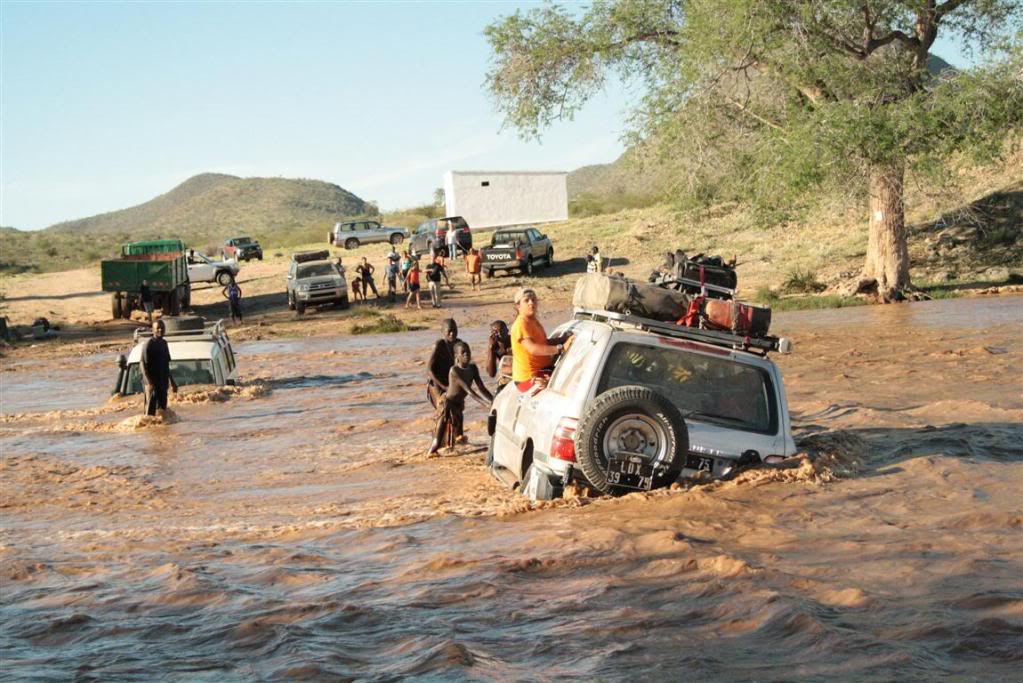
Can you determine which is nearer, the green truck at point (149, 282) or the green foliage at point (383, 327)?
the green foliage at point (383, 327)

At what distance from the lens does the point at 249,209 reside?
135375 mm

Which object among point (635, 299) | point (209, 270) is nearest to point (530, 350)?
point (635, 299)

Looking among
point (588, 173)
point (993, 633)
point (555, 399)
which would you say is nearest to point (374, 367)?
point (555, 399)

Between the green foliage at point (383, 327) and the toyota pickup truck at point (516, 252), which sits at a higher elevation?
the toyota pickup truck at point (516, 252)

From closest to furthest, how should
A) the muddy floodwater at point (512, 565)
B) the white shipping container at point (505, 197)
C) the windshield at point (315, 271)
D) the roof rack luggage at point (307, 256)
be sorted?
the muddy floodwater at point (512, 565) < the windshield at point (315, 271) < the roof rack luggage at point (307, 256) < the white shipping container at point (505, 197)

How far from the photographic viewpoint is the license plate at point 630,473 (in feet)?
28.9

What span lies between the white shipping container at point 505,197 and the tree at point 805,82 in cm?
2725

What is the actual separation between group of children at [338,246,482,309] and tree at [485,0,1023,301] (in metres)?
6.95

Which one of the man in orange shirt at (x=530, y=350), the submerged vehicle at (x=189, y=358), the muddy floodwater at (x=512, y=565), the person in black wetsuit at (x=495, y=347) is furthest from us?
the submerged vehicle at (x=189, y=358)

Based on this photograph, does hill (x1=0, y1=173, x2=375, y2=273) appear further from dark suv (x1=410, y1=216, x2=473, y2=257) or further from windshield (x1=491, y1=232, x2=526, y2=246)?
windshield (x1=491, y1=232, x2=526, y2=246)

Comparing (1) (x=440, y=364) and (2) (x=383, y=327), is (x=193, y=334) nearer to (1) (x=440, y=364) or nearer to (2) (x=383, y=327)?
(1) (x=440, y=364)

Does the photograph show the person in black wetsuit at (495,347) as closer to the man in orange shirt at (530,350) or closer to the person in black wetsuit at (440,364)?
the person in black wetsuit at (440,364)

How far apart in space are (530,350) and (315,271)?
30011 mm

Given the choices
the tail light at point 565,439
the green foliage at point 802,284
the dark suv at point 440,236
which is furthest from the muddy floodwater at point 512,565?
the dark suv at point 440,236
